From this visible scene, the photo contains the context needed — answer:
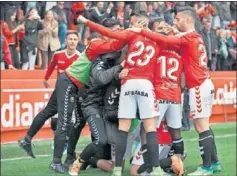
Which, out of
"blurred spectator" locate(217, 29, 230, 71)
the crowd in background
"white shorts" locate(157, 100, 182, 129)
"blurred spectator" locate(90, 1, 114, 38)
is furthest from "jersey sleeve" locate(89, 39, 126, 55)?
"blurred spectator" locate(217, 29, 230, 71)

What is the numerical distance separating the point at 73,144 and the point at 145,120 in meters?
1.65

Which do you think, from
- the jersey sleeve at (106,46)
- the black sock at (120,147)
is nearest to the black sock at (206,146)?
the black sock at (120,147)

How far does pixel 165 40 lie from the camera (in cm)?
947

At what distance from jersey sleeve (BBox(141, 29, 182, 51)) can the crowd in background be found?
541cm

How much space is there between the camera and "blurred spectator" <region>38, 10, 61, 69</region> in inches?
728

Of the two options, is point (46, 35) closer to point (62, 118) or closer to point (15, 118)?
point (15, 118)

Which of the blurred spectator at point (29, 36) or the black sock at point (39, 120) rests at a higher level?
the blurred spectator at point (29, 36)

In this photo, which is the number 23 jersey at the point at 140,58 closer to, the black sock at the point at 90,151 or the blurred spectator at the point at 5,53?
the black sock at the point at 90,151

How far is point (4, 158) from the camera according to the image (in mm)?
12516

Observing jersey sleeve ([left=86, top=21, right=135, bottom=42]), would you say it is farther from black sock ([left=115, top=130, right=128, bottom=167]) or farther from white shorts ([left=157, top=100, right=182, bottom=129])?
black sock ([left=115, top=130, right=128, bottom=167])

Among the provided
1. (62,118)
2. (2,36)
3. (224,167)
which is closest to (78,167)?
(62,118)

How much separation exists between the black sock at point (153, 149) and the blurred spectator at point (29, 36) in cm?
904

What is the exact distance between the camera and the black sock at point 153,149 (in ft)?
31.0

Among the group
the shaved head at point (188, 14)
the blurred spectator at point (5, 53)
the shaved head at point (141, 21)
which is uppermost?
the shaved head at point (188, 14)
